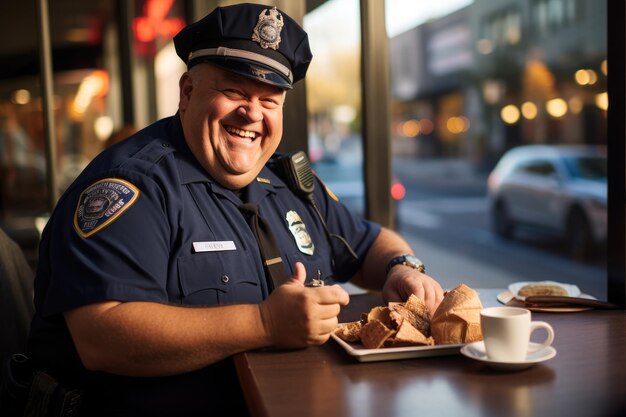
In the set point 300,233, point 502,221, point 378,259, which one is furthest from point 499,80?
point 300,233

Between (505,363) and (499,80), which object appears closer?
(505,363)

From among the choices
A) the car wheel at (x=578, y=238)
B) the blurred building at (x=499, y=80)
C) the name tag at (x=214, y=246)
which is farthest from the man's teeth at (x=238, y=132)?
the blurred building at (x=499, y=80)

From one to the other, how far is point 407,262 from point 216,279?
25.0 inches

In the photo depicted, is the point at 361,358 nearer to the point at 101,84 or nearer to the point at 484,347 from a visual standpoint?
the point at 484,347

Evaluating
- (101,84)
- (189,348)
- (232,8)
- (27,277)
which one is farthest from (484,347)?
(101,84)

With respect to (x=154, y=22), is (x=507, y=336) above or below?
below

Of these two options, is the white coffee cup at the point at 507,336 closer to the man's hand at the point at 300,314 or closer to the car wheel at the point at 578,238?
the man's hand at the point at 300,314

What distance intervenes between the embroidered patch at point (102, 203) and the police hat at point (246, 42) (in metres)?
0.40

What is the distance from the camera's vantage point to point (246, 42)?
1.93 meters

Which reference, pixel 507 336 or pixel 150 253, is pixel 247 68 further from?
pixel 507 336

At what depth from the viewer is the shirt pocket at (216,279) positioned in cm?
176

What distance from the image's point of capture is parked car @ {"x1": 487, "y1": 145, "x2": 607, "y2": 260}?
34.0ft

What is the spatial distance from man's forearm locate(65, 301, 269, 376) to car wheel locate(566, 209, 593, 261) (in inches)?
390

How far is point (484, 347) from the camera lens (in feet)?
4.75
